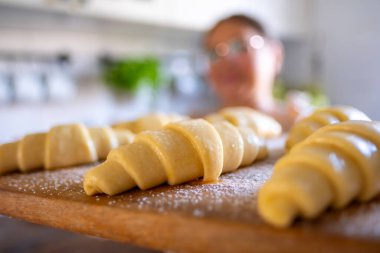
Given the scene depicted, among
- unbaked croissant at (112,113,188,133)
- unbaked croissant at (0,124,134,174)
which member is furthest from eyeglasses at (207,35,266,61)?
unbaked croissant at (0,124,134,174)

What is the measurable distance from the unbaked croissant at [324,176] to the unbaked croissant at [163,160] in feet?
0.62

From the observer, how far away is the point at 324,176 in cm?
50

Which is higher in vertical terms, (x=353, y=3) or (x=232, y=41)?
(x=353, y=3)

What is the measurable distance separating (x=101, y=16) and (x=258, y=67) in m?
0.96

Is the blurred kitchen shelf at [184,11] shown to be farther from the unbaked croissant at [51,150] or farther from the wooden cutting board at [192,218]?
the wooden cutting board at [192,218]

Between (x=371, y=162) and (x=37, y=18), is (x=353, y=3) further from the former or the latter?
(x=371, y=162)

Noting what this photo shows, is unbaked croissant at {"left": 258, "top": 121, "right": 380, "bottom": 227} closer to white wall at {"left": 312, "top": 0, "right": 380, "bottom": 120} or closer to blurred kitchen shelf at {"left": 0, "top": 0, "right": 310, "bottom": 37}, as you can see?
blurred kitchen shelf at {"left": 0, "top": 0, "right": 310, "bottom": 37}

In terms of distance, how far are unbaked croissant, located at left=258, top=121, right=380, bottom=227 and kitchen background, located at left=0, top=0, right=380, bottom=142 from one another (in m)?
1.67

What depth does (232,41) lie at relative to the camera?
5.45 feet

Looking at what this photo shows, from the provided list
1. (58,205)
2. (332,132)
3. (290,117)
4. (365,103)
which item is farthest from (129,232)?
(365,103)

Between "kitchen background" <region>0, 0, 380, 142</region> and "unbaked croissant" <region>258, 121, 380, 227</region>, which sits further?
"kitchen background" <region>0, 0, 380, 142</region>

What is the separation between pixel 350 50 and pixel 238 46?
7.31 ft

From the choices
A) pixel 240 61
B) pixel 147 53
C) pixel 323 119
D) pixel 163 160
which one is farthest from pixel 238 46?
pixel 147 53

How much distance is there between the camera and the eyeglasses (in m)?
1.63
